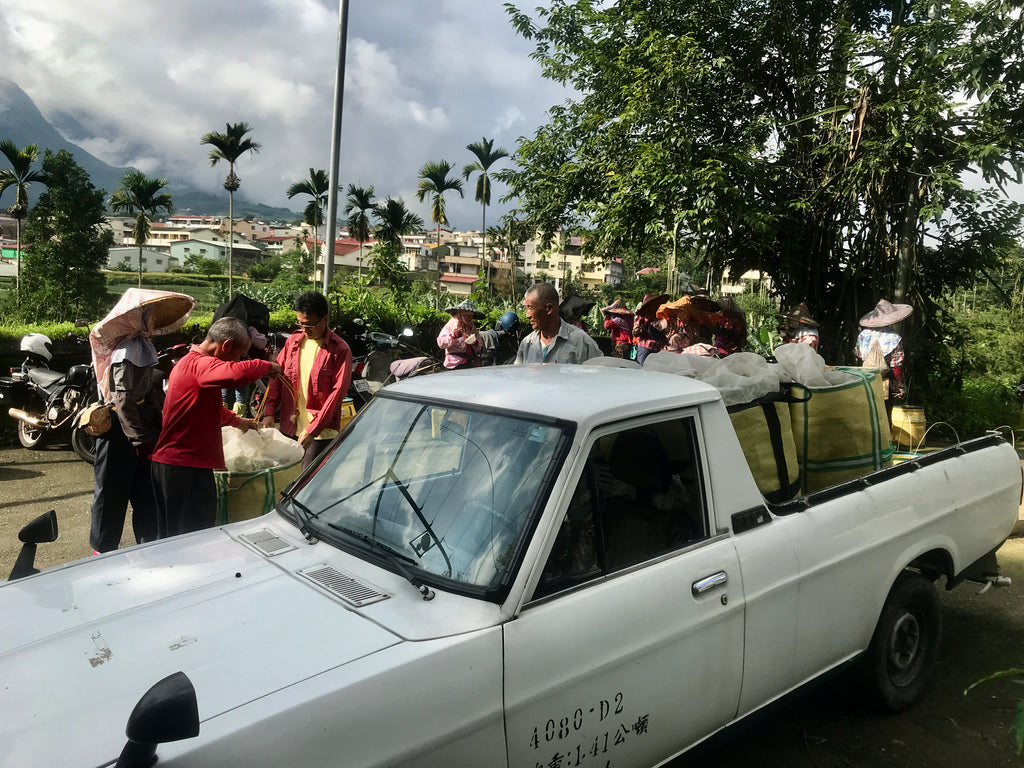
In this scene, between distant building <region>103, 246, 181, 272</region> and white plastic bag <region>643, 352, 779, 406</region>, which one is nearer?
white plastic bag <region>643, 352, 779, 406</region>

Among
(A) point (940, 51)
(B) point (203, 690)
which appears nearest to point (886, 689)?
(B) point (203, 690)

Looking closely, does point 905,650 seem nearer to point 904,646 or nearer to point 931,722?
point 904,646

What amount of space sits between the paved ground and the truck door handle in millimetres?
580

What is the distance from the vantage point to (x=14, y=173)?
42688 mm

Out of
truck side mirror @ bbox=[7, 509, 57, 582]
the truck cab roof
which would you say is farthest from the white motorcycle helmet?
the truck cab roof

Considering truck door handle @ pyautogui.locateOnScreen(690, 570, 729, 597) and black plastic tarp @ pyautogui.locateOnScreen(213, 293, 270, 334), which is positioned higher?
black plastic tarp @ pyautogui.locateOnScreen(213, 293, 270, 334)

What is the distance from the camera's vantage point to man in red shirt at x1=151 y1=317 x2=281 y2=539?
156 inches

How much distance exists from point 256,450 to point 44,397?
553cm

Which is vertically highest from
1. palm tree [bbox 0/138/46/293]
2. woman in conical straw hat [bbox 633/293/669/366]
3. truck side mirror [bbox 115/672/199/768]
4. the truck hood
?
palm tree [bbox 0/138/46/293]

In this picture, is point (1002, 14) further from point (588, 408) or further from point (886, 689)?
point (588, 408)

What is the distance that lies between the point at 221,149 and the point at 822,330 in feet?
139

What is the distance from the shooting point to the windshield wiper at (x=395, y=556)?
2271mm

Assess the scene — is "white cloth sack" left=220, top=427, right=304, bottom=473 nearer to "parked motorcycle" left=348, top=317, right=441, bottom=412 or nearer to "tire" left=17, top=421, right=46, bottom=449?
"parked motorcycle" left=348, top=317, right=441, bottom=412

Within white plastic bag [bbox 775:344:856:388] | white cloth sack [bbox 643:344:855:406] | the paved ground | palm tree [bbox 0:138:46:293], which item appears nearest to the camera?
the paved ground
